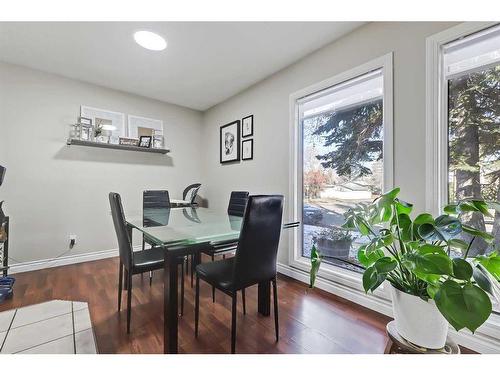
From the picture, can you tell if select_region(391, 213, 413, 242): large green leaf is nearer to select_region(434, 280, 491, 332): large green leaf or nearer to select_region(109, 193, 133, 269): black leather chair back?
select_region(434, 280, 491, 332): large green leaf

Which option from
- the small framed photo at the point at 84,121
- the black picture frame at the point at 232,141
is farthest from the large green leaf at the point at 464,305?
the small framed photo at the point at 84,121

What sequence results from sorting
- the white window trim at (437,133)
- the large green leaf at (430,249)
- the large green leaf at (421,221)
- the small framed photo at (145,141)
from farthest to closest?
the small framed photo at (145,141)
the white window trim at (437,133)
the large green leaf at (421,221)
the large green leaf at (430,249)

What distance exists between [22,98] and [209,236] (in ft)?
9.89

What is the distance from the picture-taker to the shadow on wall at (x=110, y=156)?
2.96m

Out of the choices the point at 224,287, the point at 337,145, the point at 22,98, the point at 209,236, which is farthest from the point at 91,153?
the point at 337,145

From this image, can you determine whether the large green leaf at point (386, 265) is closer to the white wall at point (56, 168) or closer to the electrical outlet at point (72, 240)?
the white wall at point (56, 168)

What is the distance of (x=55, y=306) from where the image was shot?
1937 millimetres

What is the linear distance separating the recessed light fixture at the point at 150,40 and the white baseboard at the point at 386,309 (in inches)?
105

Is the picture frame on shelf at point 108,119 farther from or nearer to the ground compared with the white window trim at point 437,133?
farther from the ground

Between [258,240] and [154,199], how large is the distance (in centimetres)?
211

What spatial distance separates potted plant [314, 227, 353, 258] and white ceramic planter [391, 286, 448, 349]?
1227mm

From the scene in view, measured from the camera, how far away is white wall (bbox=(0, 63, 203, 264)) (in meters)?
2.63

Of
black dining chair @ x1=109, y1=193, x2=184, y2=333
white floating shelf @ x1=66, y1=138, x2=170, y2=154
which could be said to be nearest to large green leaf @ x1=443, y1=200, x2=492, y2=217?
black dining chair @ x1=109, y1=193, x2=184, y2=333
